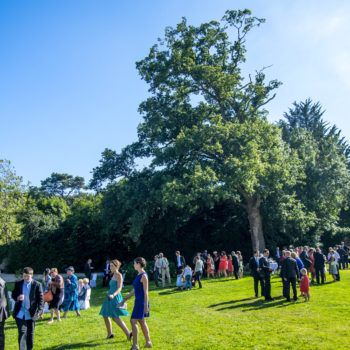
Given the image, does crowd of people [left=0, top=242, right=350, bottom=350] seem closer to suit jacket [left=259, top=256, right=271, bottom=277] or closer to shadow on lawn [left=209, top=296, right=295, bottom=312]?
suit jacket [left=259, top=256, right=271, bottom=277]

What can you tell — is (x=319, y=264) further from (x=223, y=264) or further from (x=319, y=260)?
(x=223, y=264)

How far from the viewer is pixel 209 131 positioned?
27.5 metres

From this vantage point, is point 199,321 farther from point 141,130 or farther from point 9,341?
point 141,130

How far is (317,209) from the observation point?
3481cm

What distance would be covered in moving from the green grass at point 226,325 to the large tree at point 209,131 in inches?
392

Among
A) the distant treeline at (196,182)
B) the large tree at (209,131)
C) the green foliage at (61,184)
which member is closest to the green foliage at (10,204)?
the distant treeline at (196,182)

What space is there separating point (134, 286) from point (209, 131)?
19.1m

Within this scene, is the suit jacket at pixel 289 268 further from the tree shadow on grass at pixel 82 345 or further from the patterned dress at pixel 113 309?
the tree shadow on grass at pixel 82 345

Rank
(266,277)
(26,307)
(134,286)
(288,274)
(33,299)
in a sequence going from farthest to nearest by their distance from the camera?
(266,277) → (288,274) → (134,286) → (33,299) → (26,307)

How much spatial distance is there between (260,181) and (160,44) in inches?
479

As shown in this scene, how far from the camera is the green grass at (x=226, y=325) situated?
988 cm

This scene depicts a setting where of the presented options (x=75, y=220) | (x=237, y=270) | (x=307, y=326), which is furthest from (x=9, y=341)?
(x=75, y=220)

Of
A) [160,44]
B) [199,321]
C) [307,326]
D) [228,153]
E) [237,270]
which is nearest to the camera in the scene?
[307,326]

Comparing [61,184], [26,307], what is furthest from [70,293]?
[61,184]
